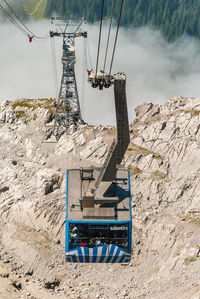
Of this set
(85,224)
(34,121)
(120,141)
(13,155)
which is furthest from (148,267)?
(34,121)

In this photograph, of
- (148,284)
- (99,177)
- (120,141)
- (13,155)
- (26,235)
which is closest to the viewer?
(120,141)

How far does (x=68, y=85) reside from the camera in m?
65.5

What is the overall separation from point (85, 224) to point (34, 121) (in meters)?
39.8

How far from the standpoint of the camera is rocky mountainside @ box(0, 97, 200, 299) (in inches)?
1442

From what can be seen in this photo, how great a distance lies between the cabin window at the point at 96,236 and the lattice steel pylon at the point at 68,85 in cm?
3361

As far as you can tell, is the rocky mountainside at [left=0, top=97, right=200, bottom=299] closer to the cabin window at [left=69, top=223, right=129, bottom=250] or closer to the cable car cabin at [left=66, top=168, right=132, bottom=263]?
the cable car cabin at [left=66, top=168, right=132, bottom=263]

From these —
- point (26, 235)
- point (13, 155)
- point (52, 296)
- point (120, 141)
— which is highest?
point (13, 155)

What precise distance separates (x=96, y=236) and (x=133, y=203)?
16.8m

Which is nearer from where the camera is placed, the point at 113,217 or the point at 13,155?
the point at 113,217

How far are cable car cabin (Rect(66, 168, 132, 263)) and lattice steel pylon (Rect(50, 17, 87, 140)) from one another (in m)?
32.6

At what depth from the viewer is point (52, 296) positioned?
36.1 metres

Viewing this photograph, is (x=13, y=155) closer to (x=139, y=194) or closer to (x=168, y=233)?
(x=139, y=194)

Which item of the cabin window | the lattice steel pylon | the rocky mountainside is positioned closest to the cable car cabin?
the cabin window

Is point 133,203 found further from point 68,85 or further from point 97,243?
point 68,85
